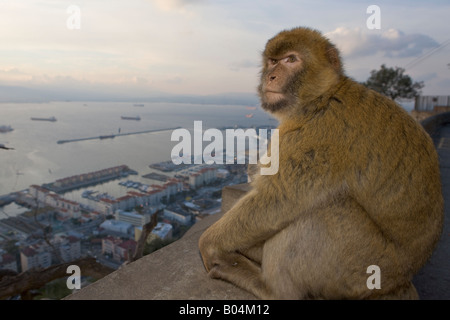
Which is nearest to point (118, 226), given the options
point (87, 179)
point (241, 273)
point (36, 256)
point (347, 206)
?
point (36, 256)

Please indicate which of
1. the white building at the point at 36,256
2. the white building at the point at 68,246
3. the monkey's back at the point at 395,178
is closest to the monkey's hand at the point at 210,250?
the monkey's back at the point at 395,178

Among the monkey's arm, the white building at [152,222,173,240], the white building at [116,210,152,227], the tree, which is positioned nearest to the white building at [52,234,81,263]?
the white building at [116,210,152,227]

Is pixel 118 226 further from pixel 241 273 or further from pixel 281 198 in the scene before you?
pixel 281 198

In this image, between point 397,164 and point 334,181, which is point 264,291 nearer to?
point 334,181

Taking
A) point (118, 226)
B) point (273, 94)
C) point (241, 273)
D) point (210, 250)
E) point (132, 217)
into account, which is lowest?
point (118, 226)

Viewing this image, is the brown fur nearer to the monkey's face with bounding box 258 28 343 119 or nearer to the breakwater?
the monkey's face with bounding box 258 28 343 119
